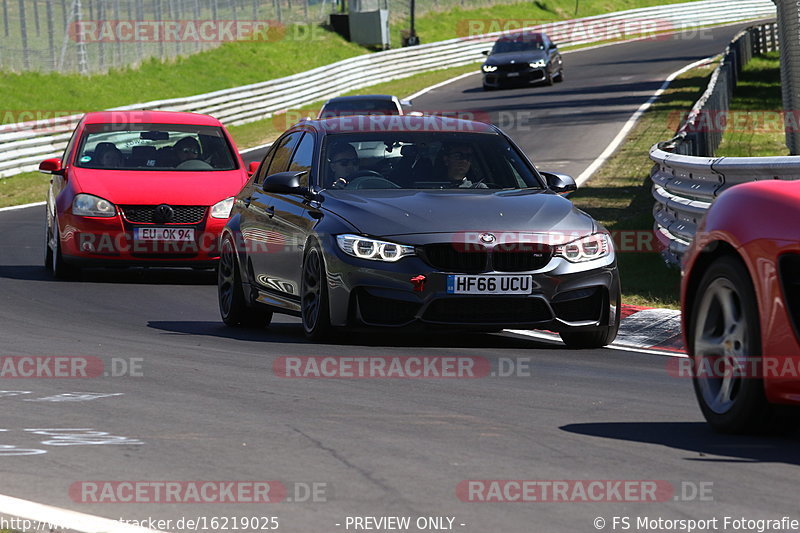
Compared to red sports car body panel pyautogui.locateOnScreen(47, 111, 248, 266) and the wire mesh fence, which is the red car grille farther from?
the wire mesh fence

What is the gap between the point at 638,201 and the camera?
20812mm

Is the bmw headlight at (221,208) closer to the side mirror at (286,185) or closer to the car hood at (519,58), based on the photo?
the side mirror at (286,185)

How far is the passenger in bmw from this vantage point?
10.7 metres

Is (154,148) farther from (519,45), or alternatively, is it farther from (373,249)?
(519,45)

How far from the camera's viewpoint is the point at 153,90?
45.4 meters

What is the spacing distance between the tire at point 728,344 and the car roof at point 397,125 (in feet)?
15.1

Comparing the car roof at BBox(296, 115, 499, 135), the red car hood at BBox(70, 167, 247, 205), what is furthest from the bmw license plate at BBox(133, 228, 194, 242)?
the car roof at BBox(296, 115, 499, 135)

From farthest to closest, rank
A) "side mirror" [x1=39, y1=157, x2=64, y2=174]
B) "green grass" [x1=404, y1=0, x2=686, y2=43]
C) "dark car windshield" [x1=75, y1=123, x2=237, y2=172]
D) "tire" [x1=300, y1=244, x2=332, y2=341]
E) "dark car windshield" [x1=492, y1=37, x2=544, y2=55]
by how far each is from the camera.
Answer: "green grass" [x1=404, y1=0, x2=686, y2=43]
"dark car windshield" [x1=492, y1=37, x2=544, y2=55]
"dark car windshield" [x1=75, y1=123, x2=237, y2=172]
"side mirror" [x1=39, y1=157, x2=64, y2=174]
"tire" [x1=300, y1=244, x2=332, y2=341]

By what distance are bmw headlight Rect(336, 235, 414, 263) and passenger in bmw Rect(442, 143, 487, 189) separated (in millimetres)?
1167

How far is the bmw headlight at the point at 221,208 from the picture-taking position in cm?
1482

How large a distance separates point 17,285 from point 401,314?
5.98 metres

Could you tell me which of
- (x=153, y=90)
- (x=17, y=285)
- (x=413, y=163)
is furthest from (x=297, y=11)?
(x=413, y=163)

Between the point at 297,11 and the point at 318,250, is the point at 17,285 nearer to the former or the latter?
the point at 318,250

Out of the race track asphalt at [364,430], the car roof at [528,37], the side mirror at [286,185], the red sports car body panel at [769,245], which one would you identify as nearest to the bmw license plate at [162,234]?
the race track asphalt at [364,430]
